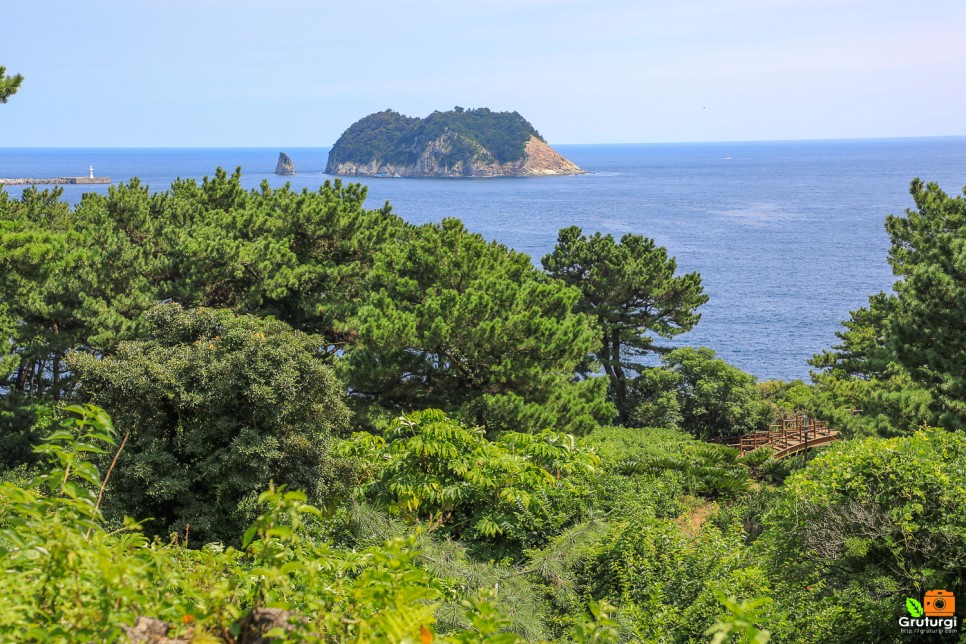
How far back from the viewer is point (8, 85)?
13547 millimetres

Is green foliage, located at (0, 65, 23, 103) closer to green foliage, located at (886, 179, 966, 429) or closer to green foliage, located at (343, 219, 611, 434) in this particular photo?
green foliage, located at (343, 219, 611, 434)

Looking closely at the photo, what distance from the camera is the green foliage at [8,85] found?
43.9ft

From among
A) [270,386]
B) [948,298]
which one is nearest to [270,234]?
[270,386]

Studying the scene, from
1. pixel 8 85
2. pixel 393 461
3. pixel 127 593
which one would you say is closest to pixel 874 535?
pixel 393 461

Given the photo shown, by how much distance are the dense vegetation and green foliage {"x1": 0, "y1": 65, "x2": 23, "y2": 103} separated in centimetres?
234

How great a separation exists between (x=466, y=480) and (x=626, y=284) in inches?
879

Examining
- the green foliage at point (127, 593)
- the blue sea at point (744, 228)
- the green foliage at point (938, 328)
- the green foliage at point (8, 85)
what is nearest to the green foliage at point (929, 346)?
the green foliage at point (938, 328)

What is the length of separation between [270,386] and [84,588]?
321 inches

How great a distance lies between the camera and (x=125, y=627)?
2.55m

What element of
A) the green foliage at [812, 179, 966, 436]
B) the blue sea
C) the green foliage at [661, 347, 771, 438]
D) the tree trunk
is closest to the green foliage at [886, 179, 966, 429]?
the green foliage at [812, 179, 966, 436]

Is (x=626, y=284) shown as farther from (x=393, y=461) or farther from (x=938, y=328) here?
(x=393, y=461)

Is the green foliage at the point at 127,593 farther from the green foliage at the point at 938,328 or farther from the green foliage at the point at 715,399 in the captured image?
the green foliage at the point at 715,399

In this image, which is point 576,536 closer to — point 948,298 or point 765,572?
point 765,572

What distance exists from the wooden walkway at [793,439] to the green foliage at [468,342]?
7.35m
